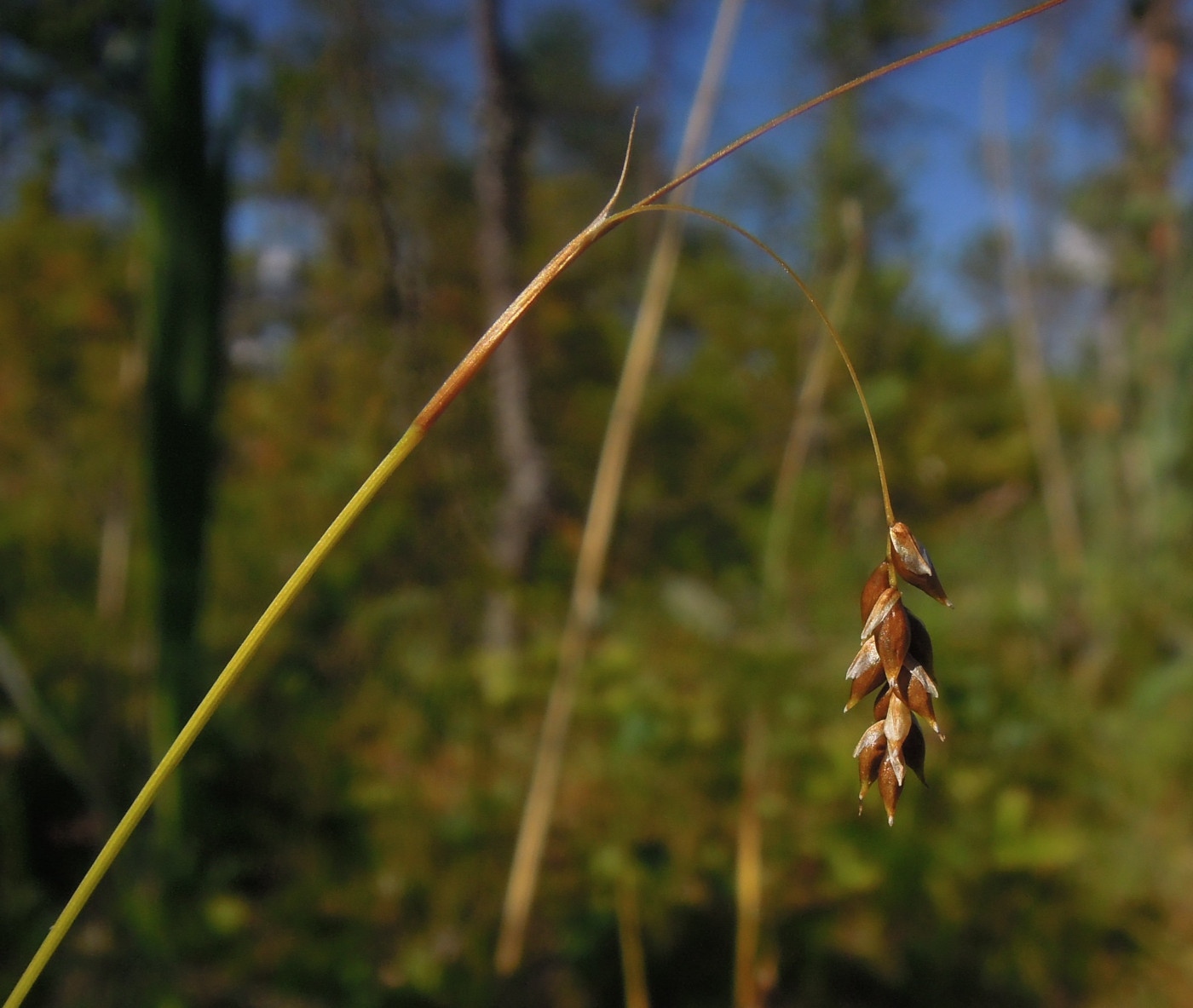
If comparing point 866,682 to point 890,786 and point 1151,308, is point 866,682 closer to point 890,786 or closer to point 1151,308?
point 890,786

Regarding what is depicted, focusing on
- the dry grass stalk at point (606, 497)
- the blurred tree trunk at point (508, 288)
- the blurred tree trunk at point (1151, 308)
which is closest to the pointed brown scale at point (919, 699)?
the dry grass stalk at point (606, 497)

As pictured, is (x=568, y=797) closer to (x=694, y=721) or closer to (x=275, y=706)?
(x=694, y=721)

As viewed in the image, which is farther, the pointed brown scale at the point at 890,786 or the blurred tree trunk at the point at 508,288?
the blurred tree trunk at the point at 508,288

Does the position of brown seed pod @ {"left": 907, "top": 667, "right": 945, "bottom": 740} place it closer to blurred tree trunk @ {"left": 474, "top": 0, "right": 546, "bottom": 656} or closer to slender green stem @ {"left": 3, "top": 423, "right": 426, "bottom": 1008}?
slender green stem @ {"left": 3, "top": 423, "right": 426, "bottom": 1008}

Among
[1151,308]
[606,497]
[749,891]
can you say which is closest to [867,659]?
[606,497]

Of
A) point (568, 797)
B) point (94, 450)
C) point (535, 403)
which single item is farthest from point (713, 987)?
point (94, 450)

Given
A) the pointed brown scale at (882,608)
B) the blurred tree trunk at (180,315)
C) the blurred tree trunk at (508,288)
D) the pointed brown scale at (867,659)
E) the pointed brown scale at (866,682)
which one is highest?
the blurred tree trunk at (508,288)

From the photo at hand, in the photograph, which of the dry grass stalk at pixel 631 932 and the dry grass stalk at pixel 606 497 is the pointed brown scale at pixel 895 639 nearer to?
the dry grass stalk at pixel 606 497
